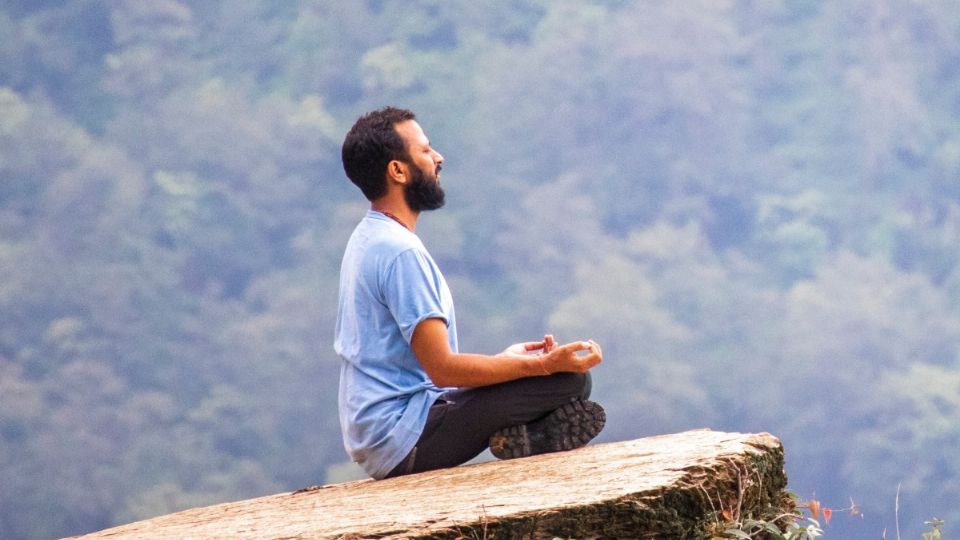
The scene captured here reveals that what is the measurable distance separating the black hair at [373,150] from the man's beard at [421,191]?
64 mm

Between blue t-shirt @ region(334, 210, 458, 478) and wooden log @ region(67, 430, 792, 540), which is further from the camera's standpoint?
blue t-shirt @ region(334, 210, 458, 478)

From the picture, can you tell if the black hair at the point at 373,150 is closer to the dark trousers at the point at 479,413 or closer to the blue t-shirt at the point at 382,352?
the blue t-shirt at the point at 382,352

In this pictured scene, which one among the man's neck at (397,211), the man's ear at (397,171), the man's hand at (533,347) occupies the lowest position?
the man's hand at (533,347)

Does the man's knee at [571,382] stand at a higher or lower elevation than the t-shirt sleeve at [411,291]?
lower

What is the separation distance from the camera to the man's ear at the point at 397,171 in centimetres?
453

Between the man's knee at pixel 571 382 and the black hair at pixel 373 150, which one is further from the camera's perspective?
the black hair at pixel 373 150

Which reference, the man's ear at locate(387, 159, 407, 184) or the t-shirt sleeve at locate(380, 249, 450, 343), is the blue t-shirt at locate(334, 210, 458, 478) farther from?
the man's ear at locate(387, 159, 407, 184)

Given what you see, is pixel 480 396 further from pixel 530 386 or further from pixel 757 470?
pixel 757 470

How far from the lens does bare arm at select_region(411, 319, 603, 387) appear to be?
4258 mm

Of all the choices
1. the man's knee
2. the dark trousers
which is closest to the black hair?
the dark trousers

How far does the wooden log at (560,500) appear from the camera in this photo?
346cm

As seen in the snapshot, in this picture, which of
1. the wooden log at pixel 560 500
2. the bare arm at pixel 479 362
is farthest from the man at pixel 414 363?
the wooden log at pixel 560 500

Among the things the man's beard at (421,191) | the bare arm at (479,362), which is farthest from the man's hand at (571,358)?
the man's beard at (421,191)

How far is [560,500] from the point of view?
11.6 ft
